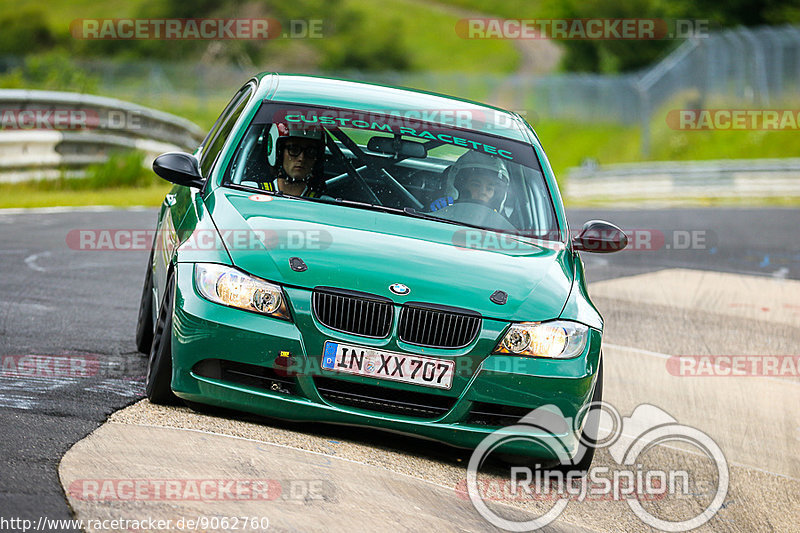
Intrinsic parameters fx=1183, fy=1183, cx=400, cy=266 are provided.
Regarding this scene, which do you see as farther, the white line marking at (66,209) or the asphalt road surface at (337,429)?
the white line marking at (66,209)

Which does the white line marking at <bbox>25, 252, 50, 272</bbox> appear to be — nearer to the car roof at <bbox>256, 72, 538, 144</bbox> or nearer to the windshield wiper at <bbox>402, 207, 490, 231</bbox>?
the car roof at <bbox>256, 72, 538, 144</bbox>

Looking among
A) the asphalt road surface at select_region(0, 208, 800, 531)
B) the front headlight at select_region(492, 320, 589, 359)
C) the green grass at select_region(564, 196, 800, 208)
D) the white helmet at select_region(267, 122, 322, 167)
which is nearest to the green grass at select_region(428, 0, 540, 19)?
the green grass at select_region(564, 196, 800, 208)

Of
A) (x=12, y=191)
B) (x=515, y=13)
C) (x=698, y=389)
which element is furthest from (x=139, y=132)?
(x=515, y=13)

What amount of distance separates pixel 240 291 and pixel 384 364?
686 mm

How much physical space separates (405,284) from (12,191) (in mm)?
11364

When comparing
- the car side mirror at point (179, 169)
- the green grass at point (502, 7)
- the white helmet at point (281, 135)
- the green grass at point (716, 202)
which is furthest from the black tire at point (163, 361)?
the green grass at point (502, 7)

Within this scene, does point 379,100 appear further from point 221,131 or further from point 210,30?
point 210,30

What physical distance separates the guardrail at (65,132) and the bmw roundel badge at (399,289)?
11.1 m

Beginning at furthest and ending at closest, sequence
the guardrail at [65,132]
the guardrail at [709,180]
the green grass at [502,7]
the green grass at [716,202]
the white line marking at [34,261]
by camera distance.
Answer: the green grass at [502,7] < the guardrail at [709,180] < the green grass at [716,202] < the guardrail at [65,132] < the white line marking at [34,261]

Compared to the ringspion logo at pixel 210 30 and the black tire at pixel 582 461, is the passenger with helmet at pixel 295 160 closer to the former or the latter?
the black tire at pixel 582 461

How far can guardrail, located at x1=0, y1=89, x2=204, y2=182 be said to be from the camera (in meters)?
15.2

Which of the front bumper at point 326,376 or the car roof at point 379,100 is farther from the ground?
the car roof at point 379,100

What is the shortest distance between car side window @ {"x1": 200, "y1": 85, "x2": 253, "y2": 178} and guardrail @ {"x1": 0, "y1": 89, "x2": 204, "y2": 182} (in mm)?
8455

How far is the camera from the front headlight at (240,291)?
4977 mm
